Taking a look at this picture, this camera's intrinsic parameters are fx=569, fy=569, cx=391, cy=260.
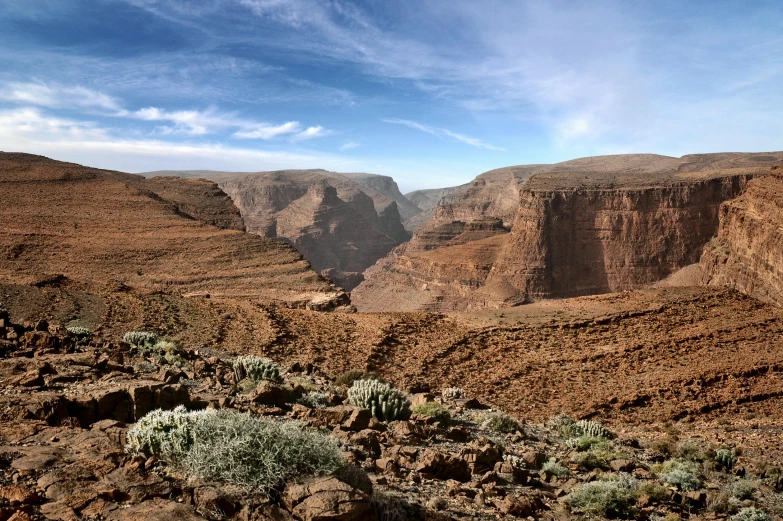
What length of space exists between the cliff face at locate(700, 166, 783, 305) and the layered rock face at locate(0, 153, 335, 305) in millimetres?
19078

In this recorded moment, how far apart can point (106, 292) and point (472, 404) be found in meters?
14.6

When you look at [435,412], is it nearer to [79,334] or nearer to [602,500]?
[602,500]

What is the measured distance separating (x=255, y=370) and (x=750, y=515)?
335 inches

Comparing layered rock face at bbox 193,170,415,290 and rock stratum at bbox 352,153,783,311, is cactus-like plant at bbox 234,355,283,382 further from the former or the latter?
layered rock face at bbox 193,170,415,290

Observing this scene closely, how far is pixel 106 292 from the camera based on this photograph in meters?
20.6

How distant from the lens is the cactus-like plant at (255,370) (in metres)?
11.4

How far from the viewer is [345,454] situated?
21.8 feet

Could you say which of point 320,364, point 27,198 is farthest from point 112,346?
point 27,198

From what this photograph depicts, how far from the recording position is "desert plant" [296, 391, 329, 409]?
9323 millimetres

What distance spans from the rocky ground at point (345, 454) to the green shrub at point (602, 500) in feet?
0.14

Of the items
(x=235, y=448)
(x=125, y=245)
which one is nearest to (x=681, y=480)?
(x=235, y=448)

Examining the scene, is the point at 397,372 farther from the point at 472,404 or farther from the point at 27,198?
the point at 27,198

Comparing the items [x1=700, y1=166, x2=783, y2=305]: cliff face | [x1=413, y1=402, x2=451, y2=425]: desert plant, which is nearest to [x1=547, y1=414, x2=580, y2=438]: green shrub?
[x1=413, y1=402, x2=451, y2=425]: desert plant

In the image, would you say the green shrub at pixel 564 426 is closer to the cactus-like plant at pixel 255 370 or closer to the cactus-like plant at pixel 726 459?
the cactus-like plant at pixel 726 459
